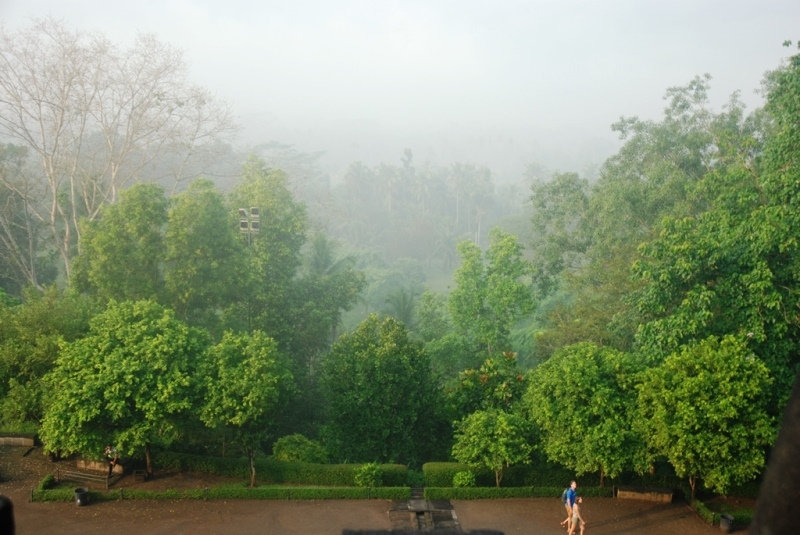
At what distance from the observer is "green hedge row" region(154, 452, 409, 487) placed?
20984mm

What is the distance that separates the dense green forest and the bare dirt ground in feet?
4.10

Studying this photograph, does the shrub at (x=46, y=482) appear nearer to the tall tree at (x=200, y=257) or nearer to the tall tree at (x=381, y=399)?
the tall tree at (x=200, y=257)

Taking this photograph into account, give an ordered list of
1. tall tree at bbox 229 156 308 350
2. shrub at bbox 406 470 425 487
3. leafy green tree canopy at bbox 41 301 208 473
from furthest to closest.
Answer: tall tree at bbox 229 156 308 350 < shrub at bbox 406 470 425 487 < leafy green tree canopy at bbox 41 301 208 473

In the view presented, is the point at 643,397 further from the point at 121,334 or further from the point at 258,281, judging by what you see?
the point at 258,281

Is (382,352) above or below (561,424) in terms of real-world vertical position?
above

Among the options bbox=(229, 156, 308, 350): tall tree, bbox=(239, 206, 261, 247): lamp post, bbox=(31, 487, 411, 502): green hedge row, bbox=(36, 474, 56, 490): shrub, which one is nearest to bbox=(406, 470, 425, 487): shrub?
bbox=(31, 487, 411, 502): green hedge row

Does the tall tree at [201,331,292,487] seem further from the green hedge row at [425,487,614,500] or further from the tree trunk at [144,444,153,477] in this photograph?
the green hedge row at [425,487,614,500]

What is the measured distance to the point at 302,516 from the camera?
18.9m

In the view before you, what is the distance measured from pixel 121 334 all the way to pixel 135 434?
10.6 feet

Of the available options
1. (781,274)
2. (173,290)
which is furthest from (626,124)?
(173,290)

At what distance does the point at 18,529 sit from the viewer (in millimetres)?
17750

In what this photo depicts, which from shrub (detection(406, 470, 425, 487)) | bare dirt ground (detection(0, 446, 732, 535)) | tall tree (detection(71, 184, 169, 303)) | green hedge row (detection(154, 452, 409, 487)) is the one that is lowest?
bare dirt ground (detection(0, 446, 732, 535))

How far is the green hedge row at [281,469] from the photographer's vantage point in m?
21.0

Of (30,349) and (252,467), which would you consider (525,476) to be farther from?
(30,349)
